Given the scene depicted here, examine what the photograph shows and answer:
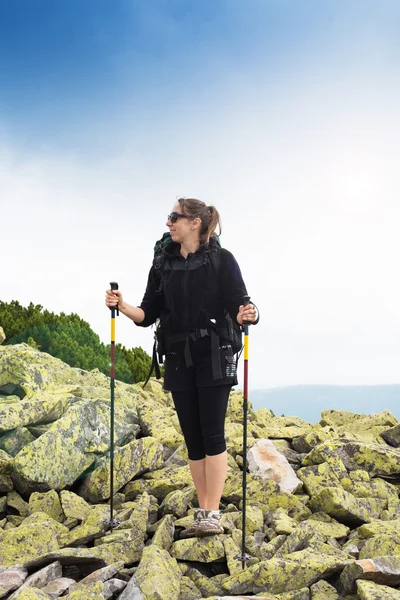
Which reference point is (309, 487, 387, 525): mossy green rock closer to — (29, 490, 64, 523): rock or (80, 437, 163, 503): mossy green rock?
(80, 437, 163, 503): mossy green rock

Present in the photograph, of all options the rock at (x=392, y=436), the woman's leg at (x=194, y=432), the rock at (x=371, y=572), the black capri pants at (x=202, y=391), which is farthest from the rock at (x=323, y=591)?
the rock at (x=392, y=436)

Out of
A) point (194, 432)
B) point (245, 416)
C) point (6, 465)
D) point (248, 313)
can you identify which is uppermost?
point (248, 313)

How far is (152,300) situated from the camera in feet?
22.9

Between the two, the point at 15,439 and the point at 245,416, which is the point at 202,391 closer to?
the point at 245,416

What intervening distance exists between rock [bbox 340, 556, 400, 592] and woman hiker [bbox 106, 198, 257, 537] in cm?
140

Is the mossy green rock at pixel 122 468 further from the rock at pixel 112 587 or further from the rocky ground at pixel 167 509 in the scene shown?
A: the rock at pixel 112 587

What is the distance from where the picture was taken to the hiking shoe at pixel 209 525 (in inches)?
257

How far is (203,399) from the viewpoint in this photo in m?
6.36

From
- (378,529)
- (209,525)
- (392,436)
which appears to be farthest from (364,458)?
(209,525)

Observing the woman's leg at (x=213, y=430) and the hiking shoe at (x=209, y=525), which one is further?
the hiking shoe at (x=209, y=525)

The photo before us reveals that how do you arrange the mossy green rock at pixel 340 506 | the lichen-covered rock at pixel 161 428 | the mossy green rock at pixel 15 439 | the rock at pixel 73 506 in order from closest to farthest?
1. the rock at pixel 73 506
2. the mossy green rock at pixel 340 506
3. the mossy green rock at pixel 15 439
4. the lichen-covered rock at pixel 161 428

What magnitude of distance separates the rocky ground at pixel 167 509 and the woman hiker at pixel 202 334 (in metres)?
0.66

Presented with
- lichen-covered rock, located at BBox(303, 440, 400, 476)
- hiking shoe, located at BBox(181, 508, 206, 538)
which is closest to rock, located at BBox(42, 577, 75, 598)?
hiking shoe, located at BBox(181, 508, 206, 538)

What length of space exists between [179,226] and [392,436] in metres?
6.89
